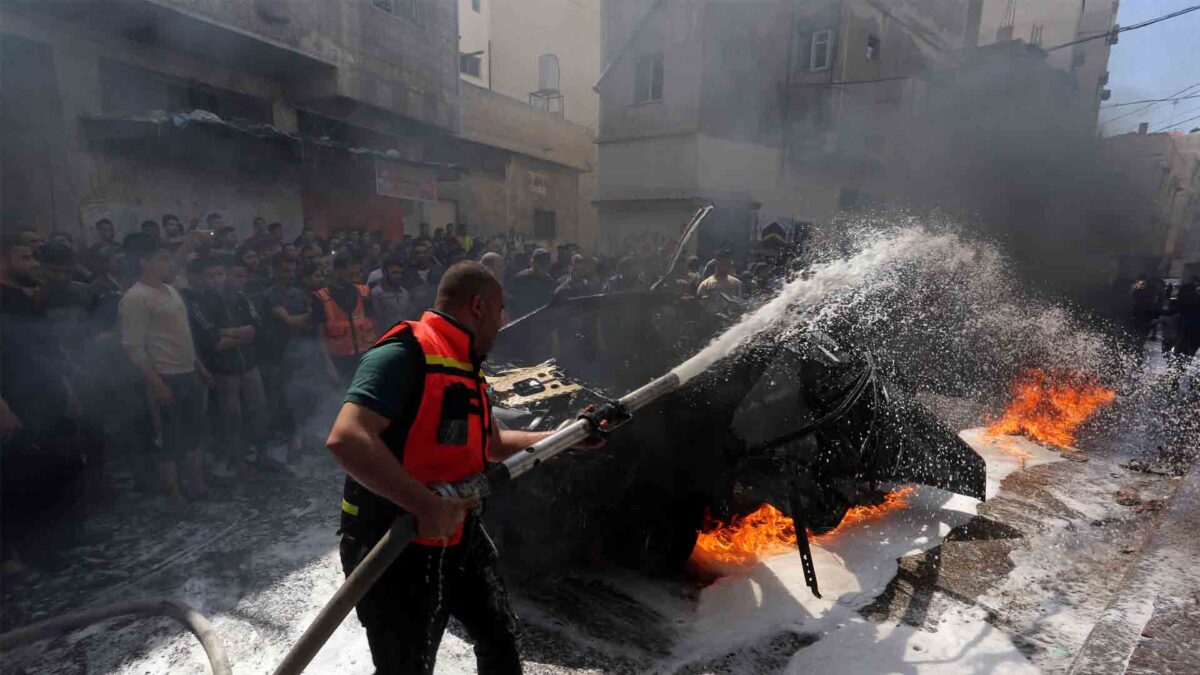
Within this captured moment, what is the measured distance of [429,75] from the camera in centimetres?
1545

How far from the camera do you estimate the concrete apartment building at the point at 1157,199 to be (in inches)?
752

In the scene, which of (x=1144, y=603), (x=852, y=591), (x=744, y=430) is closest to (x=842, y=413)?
(x=744, y=430)

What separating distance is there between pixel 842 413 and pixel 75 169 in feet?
35.1

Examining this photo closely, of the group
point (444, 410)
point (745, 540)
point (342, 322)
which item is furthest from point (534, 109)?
point (444, 410)

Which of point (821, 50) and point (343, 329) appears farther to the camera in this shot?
point (821, 50)

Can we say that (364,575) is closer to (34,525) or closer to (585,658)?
(585,658)

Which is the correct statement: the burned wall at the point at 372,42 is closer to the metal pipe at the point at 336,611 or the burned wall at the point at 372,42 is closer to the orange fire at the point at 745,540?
the orange fire at the point at 745,540

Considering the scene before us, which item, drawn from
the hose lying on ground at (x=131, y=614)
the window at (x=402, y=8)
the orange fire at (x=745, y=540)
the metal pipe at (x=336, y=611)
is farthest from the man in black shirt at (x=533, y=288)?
the window at (x=402, y=8)

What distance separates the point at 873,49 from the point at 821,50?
272 centimetres

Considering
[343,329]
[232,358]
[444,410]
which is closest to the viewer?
[444,410]

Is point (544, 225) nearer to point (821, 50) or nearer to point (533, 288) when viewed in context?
point (821, 50)

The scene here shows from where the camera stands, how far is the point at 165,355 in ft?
15.4

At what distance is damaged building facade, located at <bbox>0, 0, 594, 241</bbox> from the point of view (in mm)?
8727

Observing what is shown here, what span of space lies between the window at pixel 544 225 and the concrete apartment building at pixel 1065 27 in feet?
83.3
